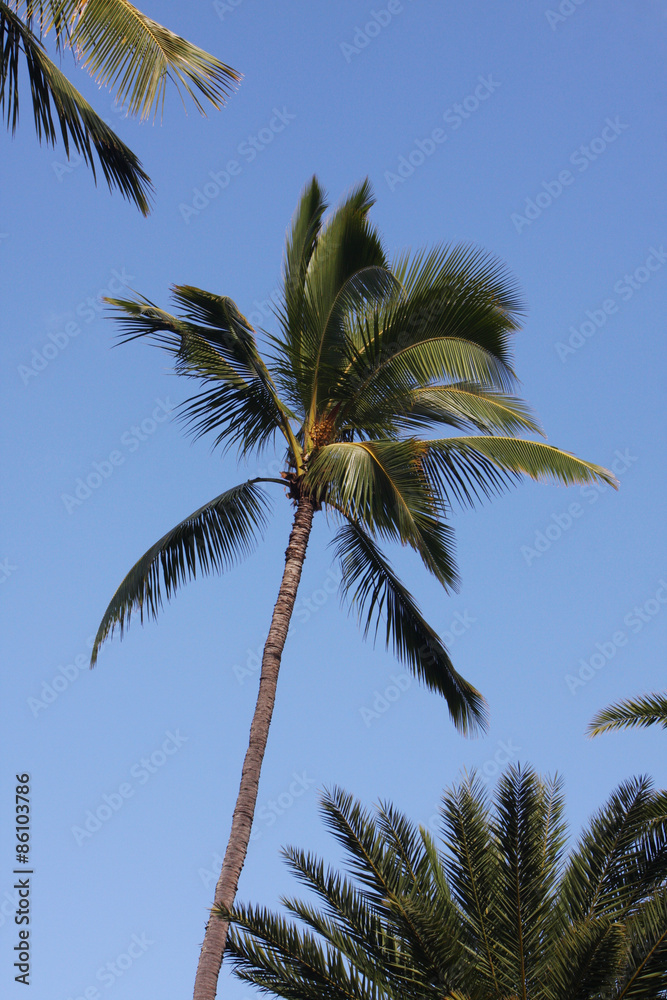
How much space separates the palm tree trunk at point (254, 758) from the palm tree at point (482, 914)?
0.29 meters

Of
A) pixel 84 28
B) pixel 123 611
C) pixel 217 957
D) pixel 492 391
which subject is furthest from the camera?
pixel 492 391

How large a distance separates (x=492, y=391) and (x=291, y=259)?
2.97m

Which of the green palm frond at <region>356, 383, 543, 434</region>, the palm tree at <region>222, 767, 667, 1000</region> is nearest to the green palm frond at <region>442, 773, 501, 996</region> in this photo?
the palm tree at <region>222, 767, 667, 1000</region>

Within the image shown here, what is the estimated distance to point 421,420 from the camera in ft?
41.8

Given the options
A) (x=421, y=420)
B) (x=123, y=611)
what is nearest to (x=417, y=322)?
(x=421, y=420)

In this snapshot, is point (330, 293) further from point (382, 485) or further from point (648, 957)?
point (648, 957)

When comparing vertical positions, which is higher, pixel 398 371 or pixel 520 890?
pixel 398 371

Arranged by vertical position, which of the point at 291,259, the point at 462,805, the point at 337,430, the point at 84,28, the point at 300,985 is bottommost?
the point at 300,985

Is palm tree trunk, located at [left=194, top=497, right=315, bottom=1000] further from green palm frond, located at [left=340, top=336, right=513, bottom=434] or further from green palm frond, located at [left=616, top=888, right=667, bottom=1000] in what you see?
green palm frond, located at [left=616, top=888, right=667, bottom=1000]

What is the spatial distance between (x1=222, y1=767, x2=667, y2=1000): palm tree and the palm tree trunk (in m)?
0.29

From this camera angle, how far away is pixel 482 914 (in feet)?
32.9

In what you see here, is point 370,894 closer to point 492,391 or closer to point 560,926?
point 560,926

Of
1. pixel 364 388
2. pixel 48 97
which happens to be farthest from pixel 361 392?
pixel 48 97

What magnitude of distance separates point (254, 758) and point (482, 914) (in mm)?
2629
